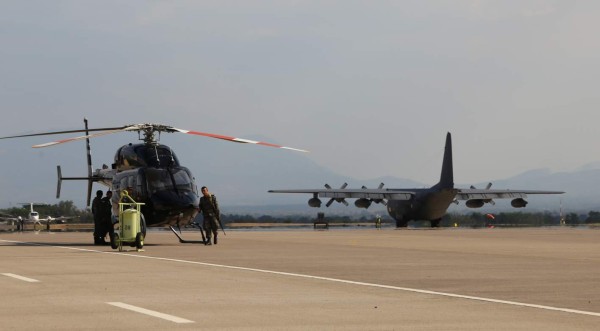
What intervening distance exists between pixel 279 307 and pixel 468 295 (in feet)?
10.5

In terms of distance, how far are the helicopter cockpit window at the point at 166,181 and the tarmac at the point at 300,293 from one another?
29.3 feet

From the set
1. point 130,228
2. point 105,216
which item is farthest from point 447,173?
point 130,228

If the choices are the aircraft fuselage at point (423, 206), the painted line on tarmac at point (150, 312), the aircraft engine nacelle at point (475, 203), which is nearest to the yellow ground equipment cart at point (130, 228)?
the painted line on tarmac at point (150, 312)

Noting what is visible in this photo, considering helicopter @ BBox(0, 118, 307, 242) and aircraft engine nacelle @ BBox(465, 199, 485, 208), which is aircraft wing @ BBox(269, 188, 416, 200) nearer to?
aircraft engine nacelle @ BBox(465, 199, 485, 208)

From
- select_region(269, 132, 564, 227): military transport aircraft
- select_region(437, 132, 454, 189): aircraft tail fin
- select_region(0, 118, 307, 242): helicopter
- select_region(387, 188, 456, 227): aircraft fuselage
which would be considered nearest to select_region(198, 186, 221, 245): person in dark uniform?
select_region(0, 118, 307, 242): helicopter

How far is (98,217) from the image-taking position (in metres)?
37.3

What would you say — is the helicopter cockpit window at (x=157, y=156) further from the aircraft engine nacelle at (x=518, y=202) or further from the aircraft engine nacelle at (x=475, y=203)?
the aircraft engine nacelle at (x=475, y=203)

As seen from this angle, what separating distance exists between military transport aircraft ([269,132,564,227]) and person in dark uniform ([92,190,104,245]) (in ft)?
148

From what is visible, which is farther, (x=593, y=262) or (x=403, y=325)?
(x=593, y=262)

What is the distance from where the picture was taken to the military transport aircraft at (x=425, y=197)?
83.7m

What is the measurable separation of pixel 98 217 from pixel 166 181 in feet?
12.1

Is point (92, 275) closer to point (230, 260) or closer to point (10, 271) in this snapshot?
point (10, 271)

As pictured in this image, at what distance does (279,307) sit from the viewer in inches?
523

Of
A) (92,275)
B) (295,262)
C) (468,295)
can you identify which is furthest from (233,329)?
(295,262)
